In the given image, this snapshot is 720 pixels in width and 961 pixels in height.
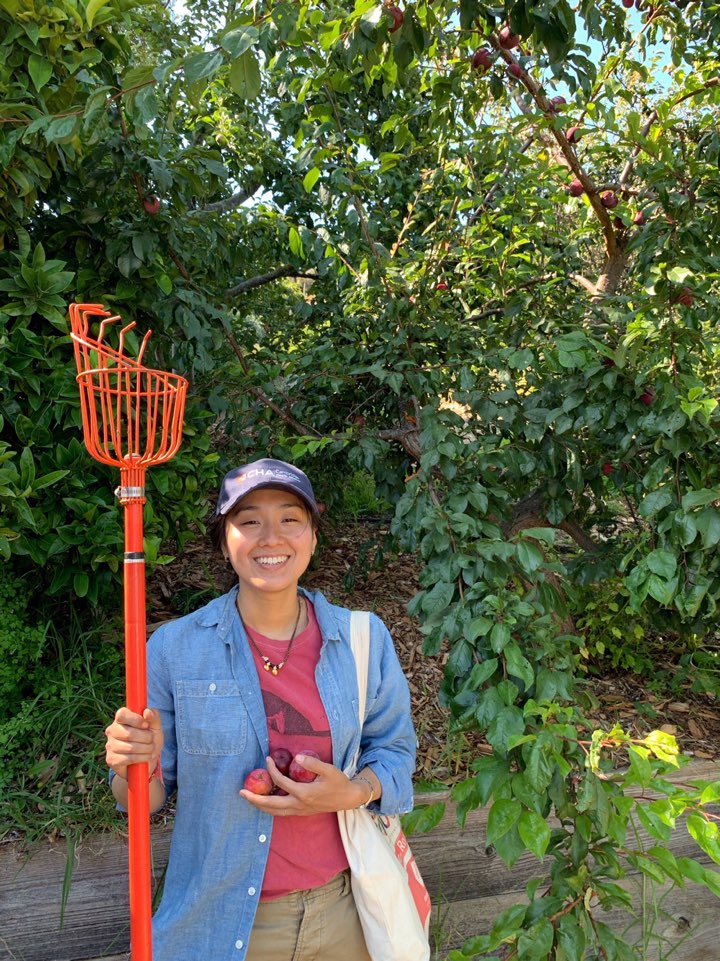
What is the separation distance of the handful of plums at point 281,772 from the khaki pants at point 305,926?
0.80 feet

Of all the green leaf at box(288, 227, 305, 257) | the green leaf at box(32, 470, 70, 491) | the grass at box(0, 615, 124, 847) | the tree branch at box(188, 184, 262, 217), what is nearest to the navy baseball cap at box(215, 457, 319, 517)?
the green leaf at box(32, 470, 70, 491)

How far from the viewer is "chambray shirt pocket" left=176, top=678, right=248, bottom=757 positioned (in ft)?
5.19

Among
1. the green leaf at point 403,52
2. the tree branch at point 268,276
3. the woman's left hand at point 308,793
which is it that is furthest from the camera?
the tree branch at point 268,276

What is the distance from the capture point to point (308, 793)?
148 centimetres

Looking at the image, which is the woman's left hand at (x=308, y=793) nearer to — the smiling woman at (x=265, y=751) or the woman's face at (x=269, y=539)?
the smiling woman at (x=265, y=751)

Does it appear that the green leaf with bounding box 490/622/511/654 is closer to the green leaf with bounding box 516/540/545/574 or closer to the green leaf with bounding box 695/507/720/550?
the green leaf with bounding box 516/540/545/574

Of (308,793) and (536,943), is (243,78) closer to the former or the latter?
(308,793)

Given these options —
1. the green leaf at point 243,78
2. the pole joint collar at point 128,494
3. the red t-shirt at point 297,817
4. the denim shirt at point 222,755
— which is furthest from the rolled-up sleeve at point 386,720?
the green leaf at point 243,78

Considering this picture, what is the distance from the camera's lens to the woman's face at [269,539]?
1.63 metres

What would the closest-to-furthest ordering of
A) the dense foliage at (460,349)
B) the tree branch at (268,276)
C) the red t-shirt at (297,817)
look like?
1. the red t-shirt at (297,817)
2. the dense foliage at (460,349)
3. the tree branch at (268,276)

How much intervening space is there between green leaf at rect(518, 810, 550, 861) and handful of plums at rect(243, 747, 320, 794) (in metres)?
0.50

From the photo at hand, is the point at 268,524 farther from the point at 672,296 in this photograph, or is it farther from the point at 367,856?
the point at 672,296

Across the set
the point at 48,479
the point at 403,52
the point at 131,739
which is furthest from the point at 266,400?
the point at 131,739

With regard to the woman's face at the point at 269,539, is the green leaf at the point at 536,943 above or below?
below
